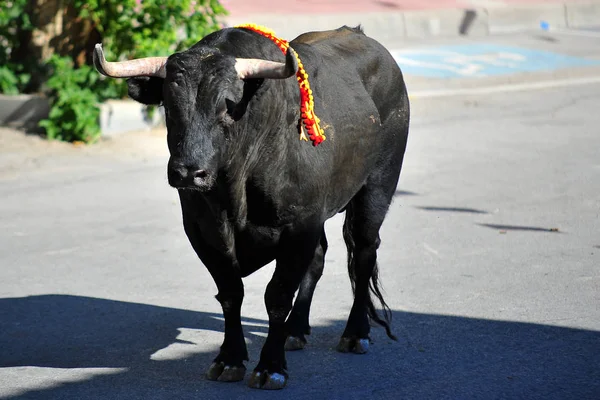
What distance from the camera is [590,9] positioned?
24.3 m

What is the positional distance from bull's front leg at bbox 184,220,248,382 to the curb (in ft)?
46.2

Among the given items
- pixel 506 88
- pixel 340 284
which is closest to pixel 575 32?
pixel 506 88

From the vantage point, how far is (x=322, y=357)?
18.0 ft

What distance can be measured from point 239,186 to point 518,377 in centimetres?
177

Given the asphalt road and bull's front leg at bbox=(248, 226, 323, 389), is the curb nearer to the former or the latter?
the asphalt road

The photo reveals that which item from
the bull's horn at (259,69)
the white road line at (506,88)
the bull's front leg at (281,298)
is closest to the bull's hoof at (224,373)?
A: the bull's front leg at (281,298)

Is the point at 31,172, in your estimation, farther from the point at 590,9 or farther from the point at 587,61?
the point at 590,9

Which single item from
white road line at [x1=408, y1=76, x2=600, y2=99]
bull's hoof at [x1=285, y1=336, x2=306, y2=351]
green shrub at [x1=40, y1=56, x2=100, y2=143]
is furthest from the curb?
bull's hoof at [x1=285, y1=336, x2=306, y2=351]

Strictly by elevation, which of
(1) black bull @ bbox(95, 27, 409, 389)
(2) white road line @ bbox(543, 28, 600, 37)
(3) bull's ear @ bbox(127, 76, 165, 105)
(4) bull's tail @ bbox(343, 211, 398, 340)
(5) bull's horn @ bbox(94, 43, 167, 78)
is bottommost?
(2) white road line @ bbox(543, 28, 600, 37)

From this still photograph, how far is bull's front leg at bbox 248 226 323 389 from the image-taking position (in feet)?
16.2

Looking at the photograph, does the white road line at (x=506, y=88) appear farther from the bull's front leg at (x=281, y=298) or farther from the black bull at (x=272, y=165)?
the bull's front leg at (x=281, y=298)

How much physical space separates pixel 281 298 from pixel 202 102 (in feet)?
3.90

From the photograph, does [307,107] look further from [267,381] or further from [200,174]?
[267,381]

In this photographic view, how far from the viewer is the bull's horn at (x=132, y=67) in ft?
14.9
